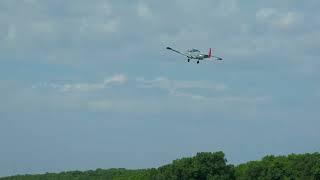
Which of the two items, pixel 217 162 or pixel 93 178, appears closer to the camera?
pixel 217 162

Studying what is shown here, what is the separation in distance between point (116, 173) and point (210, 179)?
71.4 metres

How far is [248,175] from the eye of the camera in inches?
3900

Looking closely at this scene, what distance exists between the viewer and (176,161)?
103 meters

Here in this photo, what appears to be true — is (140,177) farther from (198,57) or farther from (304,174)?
(198,57)

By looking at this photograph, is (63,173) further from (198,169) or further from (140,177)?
(198,169)

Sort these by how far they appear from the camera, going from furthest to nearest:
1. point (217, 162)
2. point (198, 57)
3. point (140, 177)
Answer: point (140, 177) → point (217, 162) → point (198, 57)

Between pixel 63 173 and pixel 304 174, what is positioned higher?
pixel 63 173

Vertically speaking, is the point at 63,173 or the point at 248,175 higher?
the point at 63,173

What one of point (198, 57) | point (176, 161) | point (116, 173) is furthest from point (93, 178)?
point (198, 57)

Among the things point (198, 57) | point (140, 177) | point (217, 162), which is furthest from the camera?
point (140, 177)

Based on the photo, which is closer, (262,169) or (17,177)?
(262,169)

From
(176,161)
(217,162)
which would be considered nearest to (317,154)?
(217,162)

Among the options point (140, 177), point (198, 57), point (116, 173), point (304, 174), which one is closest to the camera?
point (198, 57)

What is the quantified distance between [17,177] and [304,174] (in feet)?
358
